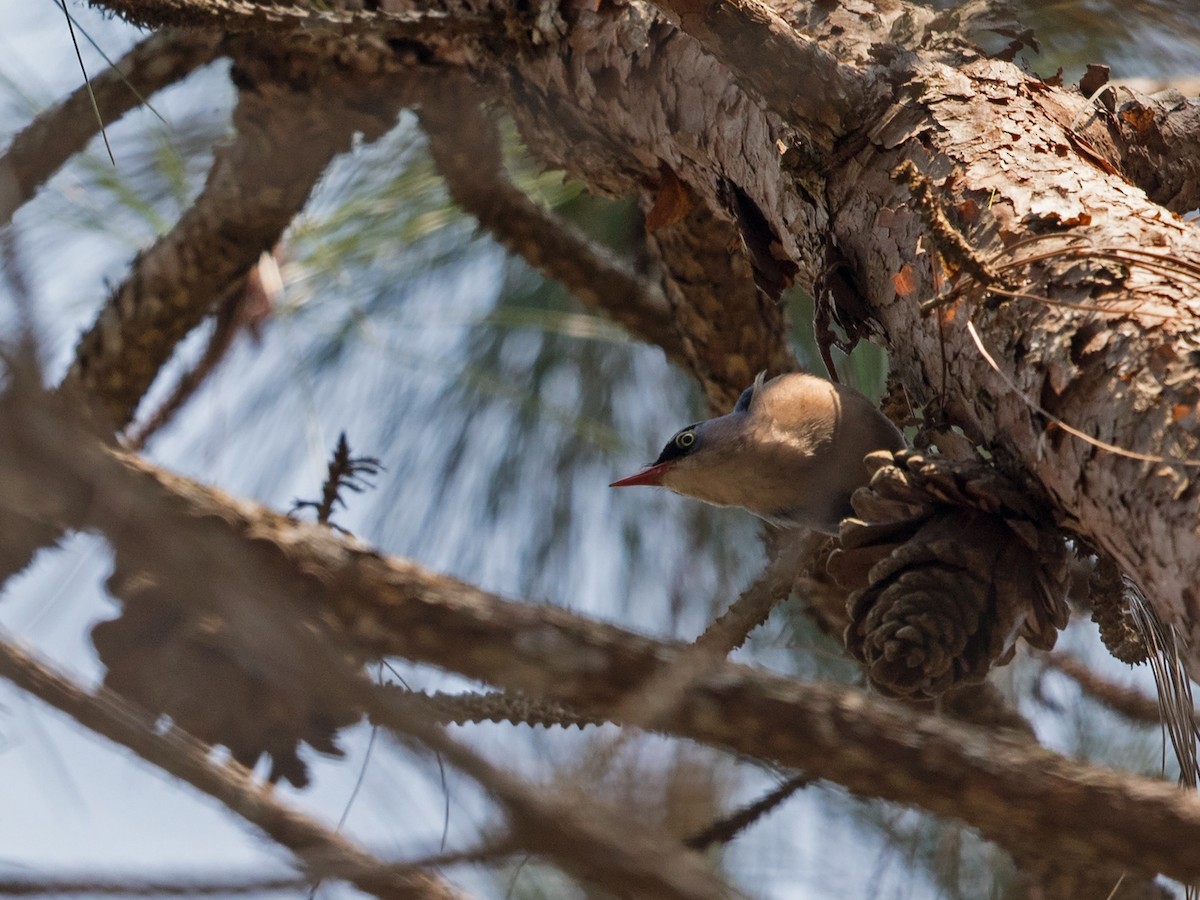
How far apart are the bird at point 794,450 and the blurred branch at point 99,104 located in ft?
2.81

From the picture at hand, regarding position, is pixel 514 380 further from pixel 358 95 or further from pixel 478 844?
pixel 478 844

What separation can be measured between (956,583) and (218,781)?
518 millimetres

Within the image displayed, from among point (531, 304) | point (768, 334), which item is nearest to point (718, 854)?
point (768, 334)

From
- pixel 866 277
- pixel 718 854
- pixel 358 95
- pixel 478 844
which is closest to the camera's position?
pixel 478 844

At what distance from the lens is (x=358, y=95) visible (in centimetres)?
169

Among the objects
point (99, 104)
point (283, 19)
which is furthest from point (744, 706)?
point (99, 104)

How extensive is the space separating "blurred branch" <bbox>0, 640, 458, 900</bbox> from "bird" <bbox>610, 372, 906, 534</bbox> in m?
0.68

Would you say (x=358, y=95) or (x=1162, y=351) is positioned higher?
(x=1162, y=351)

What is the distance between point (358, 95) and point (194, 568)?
1335mm

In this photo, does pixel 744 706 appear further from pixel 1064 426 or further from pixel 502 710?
pixel 1064 426

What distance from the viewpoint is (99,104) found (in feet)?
5.46

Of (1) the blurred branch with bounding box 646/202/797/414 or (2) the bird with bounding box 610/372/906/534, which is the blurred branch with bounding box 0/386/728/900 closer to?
(2) the bird with bounding box 610/372/906/534

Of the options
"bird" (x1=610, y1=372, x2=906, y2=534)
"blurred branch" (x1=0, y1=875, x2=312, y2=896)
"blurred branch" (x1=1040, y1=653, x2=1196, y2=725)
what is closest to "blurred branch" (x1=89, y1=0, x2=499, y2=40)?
"bird" (x1=610, y1=372, x2=906, y2=534)

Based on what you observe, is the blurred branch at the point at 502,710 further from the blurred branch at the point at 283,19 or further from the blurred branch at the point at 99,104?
the blurred branch at the point at 99,104
